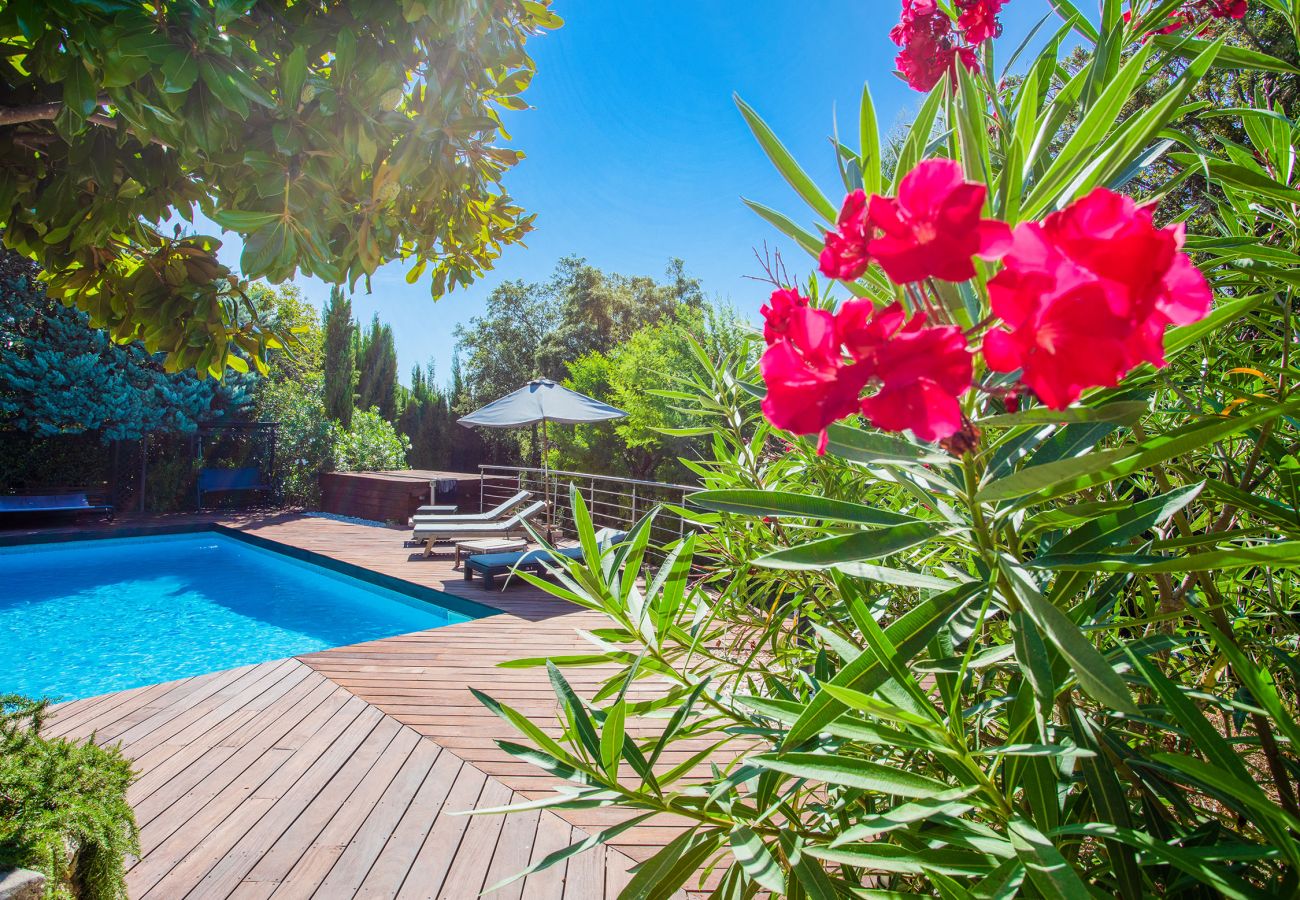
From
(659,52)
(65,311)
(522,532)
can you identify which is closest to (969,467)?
(522,532)

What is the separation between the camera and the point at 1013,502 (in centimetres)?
56

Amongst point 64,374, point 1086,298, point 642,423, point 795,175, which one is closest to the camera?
point 1086,298

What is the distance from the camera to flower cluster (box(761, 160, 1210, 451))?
0.30 m

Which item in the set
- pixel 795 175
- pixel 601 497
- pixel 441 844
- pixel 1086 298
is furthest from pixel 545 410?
pixel 1086 298

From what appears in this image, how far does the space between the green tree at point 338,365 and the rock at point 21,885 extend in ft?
52.4

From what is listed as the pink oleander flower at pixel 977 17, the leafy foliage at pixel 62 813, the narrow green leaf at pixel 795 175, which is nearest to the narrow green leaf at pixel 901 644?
the narrow green leaf at pixel 795 175

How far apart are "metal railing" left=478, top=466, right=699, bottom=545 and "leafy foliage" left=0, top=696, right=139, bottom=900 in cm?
530

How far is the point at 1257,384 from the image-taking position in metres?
1.02

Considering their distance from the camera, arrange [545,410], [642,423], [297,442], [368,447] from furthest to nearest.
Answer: [368,447]
[297,442]
[642,423]
[545,410]

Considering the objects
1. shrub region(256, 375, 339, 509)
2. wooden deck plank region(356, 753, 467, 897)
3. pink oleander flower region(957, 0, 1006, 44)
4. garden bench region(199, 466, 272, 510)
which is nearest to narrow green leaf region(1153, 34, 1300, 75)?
pink oleander flower region(957, 0, 1006, 44)

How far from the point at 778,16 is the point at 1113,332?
1079 centimetres

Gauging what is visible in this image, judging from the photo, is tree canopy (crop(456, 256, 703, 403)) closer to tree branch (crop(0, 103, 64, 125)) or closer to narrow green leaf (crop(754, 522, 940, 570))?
tree branch (crop(0, 103, 64, 125))

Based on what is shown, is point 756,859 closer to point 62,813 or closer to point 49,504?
point 62,813

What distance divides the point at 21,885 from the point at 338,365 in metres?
16.3
